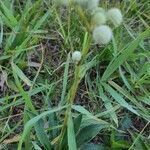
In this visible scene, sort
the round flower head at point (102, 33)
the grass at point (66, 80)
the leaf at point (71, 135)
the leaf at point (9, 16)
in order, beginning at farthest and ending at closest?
the leaf at point (9, 16) < the grass at point (66, 80) < the leaf at point (71, 135) < the round flower head at point (102, 33)

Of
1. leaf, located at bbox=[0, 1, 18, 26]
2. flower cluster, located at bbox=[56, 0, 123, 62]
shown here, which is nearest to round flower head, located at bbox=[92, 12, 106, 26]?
flower cluster, located at bbox=[56, 0, 123, 62]

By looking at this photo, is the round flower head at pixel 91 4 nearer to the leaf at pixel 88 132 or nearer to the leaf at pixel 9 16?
the leaf at pixel 88 132

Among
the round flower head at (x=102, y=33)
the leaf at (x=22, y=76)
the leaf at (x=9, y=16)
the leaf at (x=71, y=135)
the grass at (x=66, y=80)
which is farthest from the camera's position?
the leaf at (x=9, y=16)

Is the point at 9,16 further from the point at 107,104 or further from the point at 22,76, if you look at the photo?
the point at 107,104

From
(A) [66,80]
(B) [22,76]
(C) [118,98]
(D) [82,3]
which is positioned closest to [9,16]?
(B) [22,76]

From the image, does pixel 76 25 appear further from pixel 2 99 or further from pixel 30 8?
pixel 2 99

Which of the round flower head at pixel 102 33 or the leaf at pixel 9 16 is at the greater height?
the round flower head at pixel 102 33

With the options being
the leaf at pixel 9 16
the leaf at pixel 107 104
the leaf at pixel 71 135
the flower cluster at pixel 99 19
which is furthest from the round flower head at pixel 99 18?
the leaf at pixel 9 16
